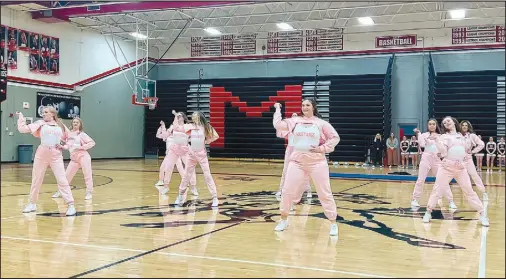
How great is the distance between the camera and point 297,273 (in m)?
4.64

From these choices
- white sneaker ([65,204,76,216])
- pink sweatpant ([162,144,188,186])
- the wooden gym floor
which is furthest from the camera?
pink sweatpant ([162,144,188,186])

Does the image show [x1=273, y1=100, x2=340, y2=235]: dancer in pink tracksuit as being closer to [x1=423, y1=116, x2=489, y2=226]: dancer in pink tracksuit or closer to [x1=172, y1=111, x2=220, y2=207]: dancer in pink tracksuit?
[x1=423, y1=116, x2=489, y2=226]: dancer in pink tracksuit

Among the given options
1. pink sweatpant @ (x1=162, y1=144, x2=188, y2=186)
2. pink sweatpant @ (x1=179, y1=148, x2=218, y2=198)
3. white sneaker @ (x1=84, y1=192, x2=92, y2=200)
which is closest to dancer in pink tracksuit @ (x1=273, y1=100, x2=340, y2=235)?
pink sweatpant @ (x1=179, y1=148, x2=218, y2=198)

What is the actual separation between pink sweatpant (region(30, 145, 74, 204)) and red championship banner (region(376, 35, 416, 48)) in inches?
783

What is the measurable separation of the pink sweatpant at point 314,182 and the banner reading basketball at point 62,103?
18.6 metres

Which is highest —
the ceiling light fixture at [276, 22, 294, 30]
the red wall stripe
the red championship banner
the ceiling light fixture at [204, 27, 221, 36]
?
the ceiling light fixture at [276, 22, 294, 30]

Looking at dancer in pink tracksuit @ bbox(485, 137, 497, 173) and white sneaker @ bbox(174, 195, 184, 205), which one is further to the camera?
dancer in pink tracksuit @ bbox(485, 137, 497, 173)

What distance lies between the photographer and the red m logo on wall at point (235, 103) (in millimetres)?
25786

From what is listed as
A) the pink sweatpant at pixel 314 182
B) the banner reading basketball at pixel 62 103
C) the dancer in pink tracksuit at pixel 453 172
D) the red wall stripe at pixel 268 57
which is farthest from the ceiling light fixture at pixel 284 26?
the pink sweatpant at pixel 314 182

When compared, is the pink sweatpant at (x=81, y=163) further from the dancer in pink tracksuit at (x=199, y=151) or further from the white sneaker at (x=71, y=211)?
the white sneaker at (x=71, y=211)

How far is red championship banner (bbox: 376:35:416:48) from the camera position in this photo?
966 inches

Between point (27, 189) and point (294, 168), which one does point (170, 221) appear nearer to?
point (294, 168)

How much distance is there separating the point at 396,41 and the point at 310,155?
1986cm

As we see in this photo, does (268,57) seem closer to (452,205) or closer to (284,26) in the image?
(284,26)
